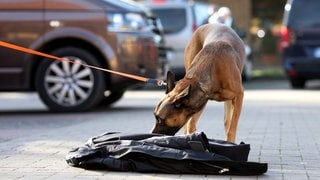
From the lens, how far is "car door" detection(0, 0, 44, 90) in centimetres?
1157

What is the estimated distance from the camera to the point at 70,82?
38.2 ft

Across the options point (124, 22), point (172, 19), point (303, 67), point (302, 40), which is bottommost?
point (303, 67)

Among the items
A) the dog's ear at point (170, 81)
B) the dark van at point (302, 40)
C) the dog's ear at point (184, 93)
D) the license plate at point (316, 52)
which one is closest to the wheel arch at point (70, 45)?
the dog's ear at point (170, 81)

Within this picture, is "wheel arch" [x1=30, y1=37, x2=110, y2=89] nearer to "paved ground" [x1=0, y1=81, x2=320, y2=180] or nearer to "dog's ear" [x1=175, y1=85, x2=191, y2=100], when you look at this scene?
"paved ground" [x1=0, y1=81, x2=320, y2=180]

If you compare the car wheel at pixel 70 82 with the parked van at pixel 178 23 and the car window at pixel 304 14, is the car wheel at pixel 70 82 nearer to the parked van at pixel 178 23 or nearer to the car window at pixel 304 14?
the parked van at pixel 178 23

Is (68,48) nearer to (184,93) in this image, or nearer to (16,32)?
(16,32)

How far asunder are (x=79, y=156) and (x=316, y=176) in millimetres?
1914

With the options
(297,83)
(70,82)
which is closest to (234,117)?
(70,82)

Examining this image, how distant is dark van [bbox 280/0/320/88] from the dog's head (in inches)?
430

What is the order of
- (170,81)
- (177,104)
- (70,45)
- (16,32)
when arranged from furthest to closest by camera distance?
1. (70,45)
2. (16,32)
3. (170,81)
4. (177,104)

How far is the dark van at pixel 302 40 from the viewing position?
Answer: 675 inches

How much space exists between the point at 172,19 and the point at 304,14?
3.36 meters

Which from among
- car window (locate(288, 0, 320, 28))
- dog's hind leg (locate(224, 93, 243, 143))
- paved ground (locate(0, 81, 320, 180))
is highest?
car window (locate(288, 0, 320, 28))

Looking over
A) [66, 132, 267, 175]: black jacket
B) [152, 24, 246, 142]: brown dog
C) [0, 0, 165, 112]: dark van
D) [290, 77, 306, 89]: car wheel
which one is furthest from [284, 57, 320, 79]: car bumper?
[66, 132, 267, 175]: black jacket
